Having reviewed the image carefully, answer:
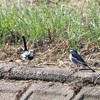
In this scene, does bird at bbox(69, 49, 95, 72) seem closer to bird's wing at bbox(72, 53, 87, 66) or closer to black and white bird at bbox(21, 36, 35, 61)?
bird's wing at bbox(72, 53, 87, 66)

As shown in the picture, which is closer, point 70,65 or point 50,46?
point 70,65

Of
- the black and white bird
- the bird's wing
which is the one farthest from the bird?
the black and white bird

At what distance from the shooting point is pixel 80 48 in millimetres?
5809

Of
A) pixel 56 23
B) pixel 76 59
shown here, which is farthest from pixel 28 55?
pixel 56 23

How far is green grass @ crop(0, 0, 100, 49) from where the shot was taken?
593cm

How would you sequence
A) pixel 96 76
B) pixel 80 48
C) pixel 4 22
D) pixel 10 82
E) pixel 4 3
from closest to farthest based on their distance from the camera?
pixel 96 76, pixel 10 82, pixel 80 48, pixel 4 22, pixel 4 3

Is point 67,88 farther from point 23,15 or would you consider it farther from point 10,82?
point 23,15

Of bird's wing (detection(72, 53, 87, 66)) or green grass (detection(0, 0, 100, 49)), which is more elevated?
green grass (detection(0, 0, 100, 49))

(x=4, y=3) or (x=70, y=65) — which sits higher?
(x=4, y=3)

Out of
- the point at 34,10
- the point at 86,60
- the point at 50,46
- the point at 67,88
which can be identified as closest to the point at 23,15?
the point at 34,10

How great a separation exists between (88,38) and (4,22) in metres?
1.12

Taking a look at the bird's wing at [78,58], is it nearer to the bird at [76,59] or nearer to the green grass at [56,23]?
the bird at [76,59]

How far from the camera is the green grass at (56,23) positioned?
5930 millimetres

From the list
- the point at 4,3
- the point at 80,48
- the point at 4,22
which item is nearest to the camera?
the point at 80,48
